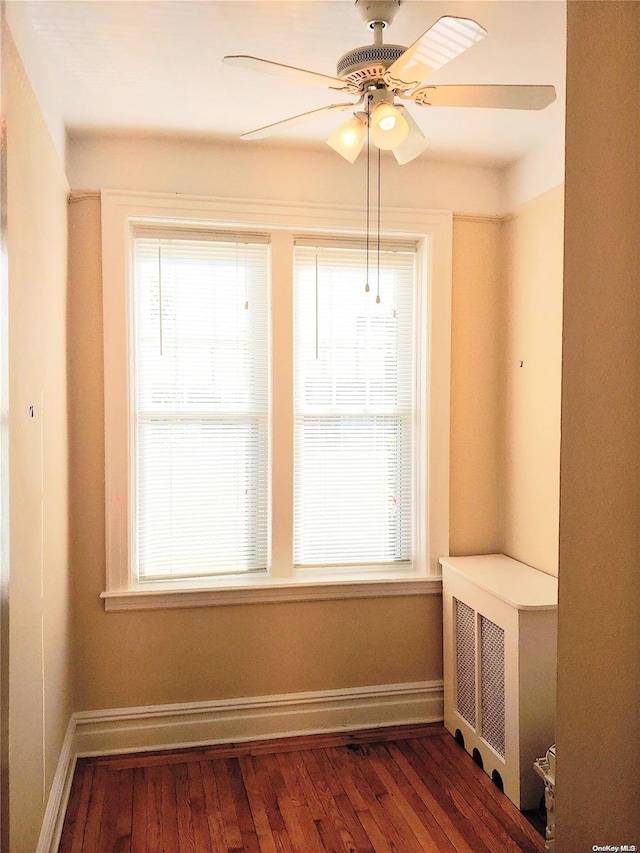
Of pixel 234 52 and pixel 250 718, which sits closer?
pixel 234 52

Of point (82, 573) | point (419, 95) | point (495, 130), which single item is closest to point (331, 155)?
point (495, 130)

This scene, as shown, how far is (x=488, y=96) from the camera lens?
182cm

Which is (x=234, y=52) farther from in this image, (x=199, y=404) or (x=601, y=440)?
(x=601, y=440)

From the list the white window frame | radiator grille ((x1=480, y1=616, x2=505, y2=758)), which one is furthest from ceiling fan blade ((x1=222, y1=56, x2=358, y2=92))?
radiator grille ((x1=480, y1=616, x2=505, y2=758))

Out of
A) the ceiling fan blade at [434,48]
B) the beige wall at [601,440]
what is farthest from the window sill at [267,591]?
the beige wall at [601,440]

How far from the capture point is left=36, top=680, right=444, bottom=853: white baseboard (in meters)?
2.89

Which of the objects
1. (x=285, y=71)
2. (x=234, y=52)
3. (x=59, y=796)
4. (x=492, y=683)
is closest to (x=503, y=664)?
(x=492, y=683)

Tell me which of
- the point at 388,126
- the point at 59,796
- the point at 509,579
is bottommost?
the point at 59,796

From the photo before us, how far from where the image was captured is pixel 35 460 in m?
2.04

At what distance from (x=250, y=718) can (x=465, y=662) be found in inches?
42.1

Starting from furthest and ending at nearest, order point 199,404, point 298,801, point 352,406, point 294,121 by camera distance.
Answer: point 352,406 → point 199,404 → point 298,801 → point 294,121

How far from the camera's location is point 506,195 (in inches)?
128

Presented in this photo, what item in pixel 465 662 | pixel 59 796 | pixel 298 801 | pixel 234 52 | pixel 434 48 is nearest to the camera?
pixel 434 48

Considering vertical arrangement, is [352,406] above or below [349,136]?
below
